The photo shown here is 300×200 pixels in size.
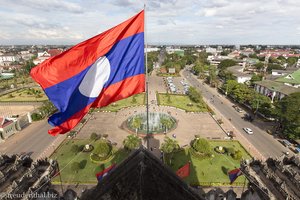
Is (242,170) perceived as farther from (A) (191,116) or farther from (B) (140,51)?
(A) (191,116)

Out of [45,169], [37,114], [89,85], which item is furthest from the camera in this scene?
[37,114]

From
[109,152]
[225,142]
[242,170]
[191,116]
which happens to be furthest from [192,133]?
[242,170]

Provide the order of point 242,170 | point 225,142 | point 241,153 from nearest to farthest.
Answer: point 242,170
point 241,153
point 225,142

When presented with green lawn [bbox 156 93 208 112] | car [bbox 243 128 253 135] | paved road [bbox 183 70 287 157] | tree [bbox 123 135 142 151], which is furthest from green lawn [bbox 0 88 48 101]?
car [bbox 243 128 253 135]

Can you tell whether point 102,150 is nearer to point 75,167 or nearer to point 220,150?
point 75,167

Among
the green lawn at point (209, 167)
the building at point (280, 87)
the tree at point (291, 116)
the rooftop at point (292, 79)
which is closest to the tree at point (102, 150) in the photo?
the green lawn at point (209, 167)
